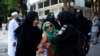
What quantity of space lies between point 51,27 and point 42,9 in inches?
2389

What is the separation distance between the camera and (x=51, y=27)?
6.50 m

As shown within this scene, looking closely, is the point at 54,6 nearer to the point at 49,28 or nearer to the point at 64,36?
the point at 49,28

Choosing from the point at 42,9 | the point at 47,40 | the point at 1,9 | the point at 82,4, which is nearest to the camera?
the point at 47,40

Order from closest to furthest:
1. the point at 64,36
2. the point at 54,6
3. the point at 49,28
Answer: the point at 64,36, the point at 49,28, the point at 54,6

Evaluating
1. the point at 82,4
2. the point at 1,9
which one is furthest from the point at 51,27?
the point at 1,9

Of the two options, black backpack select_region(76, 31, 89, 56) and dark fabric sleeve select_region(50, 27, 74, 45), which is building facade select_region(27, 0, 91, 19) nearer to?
black backpack select_region(76, 31, 89, 56)

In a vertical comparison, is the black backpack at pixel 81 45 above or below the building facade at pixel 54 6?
above

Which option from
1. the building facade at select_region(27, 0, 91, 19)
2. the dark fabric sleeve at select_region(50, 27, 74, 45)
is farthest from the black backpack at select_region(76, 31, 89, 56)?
the building facade at select_region(27, 0, 91, 19)

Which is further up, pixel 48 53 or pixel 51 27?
pixel 51 27

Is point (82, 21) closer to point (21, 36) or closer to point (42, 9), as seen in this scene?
point (21, 36)

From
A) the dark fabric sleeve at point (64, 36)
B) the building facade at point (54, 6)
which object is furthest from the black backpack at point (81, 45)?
the building facade at point (54, 6)

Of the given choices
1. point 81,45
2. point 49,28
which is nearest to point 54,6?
point 49,28

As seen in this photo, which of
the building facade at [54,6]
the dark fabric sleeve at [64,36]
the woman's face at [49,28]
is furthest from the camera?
the building facade at [54,6]

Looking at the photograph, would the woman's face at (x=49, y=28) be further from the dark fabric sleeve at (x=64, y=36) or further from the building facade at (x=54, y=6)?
the building facade at (x=54, y=6)
